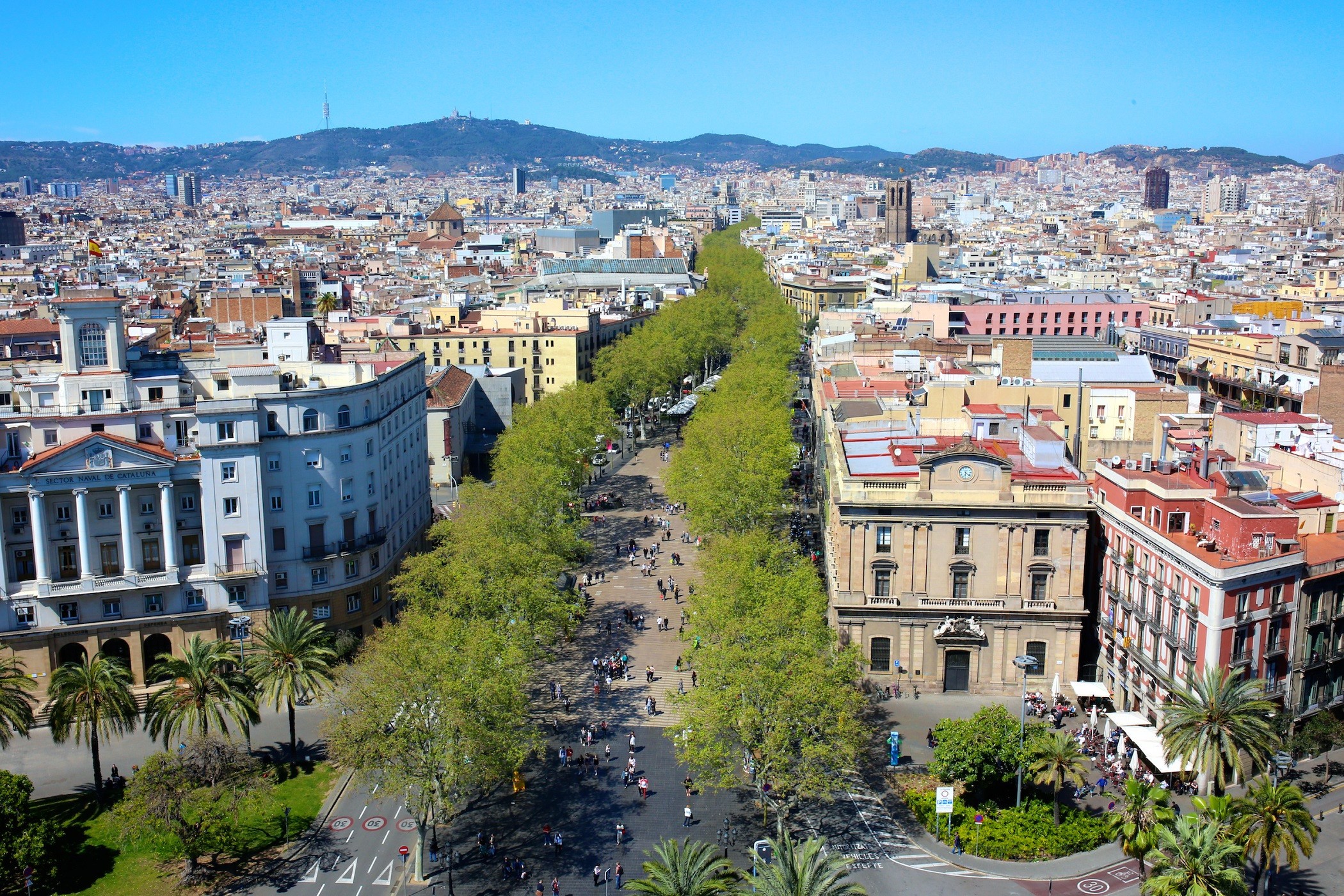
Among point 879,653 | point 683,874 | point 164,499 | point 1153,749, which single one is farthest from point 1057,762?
point 164,499

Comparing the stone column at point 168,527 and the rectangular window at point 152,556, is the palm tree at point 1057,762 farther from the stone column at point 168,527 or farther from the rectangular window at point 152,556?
the rectangular window at point 152,556

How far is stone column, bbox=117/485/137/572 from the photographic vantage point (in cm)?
5562

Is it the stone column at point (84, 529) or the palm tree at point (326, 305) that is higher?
the palm tree at point (326, 305)

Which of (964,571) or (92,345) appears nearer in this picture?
(964,571)

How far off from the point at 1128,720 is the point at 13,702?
1715 inches

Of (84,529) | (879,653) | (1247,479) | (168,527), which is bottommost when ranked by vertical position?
(879,653)

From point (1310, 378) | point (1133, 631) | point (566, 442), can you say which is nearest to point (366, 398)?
point (566, 442)

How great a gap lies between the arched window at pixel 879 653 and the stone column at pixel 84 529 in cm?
3623

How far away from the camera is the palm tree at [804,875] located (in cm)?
3322

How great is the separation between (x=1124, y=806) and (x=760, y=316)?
131m

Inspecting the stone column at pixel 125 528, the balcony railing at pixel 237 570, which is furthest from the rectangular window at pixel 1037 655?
the stone column at pixel 125 528

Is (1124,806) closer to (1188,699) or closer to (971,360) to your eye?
(1188,699)

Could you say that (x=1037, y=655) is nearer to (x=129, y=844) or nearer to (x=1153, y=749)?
(x=1153, y=749)

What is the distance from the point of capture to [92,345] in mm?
57906
